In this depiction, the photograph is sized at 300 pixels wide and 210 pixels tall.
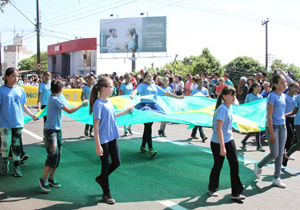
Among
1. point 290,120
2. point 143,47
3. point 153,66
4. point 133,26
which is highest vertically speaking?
point 133,26

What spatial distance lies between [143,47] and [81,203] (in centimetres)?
4857

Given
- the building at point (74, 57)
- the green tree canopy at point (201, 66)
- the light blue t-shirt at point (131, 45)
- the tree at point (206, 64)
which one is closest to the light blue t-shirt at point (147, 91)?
the green tree canopy at point (201, 66)

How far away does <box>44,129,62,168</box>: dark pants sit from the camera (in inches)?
203

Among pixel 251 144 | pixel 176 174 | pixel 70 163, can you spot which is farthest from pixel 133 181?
pixel 251 144

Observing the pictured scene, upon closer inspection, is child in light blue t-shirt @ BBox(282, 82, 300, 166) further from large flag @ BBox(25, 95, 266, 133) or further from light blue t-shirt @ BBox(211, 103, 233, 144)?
light blue t-shirt @ BBox(211, 103, 233, 144)

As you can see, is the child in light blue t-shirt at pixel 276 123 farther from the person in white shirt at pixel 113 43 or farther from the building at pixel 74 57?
the building at pixel 74 57

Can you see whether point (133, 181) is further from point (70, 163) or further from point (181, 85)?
point (181, 85)

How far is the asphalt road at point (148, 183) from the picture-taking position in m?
4.64

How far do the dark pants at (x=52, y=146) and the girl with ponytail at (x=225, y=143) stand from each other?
2.58 metres

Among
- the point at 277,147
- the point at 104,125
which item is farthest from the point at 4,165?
the point at 277,147

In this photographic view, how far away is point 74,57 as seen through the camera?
203 feet

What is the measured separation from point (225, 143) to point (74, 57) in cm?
6012

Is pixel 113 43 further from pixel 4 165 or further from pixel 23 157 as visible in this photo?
pixel 4 165

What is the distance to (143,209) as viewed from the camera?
4426mm
